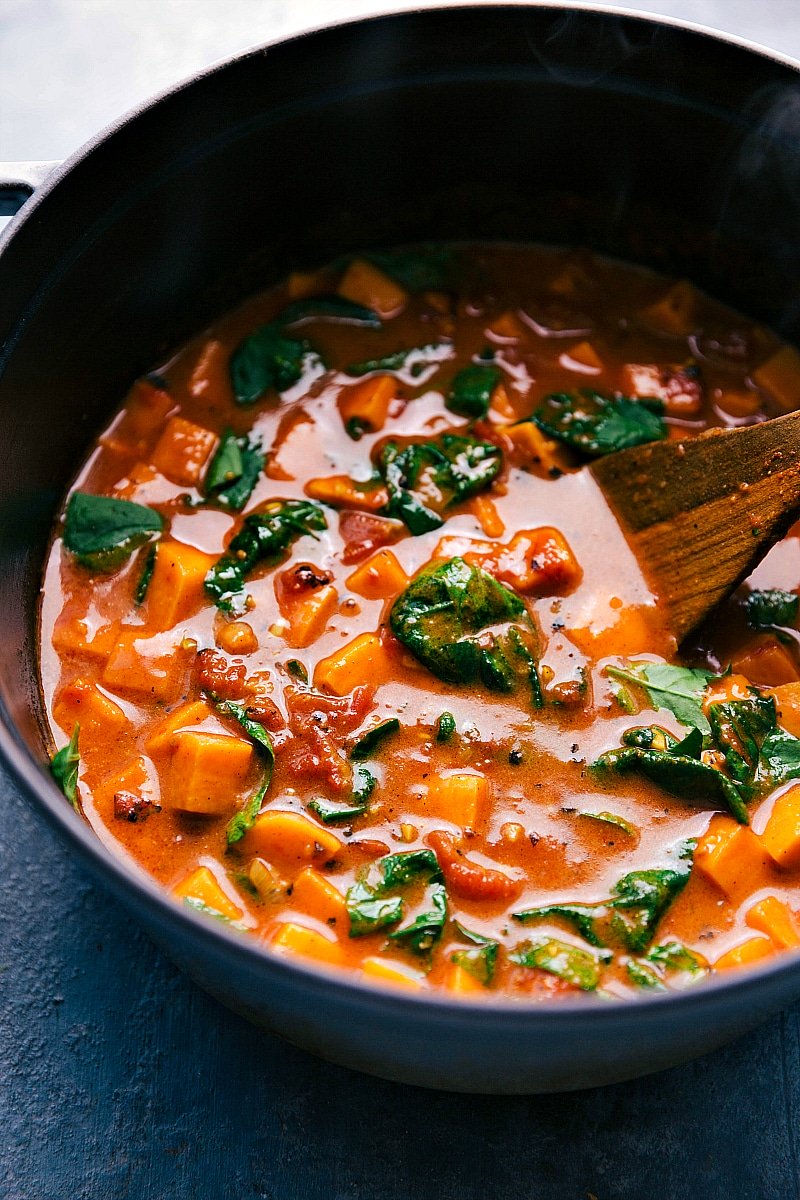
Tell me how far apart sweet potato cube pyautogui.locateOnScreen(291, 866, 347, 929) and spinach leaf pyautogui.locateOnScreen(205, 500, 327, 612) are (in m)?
0.85

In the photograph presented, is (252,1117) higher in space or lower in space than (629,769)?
lower

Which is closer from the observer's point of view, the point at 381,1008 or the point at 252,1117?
the point at 381,1008

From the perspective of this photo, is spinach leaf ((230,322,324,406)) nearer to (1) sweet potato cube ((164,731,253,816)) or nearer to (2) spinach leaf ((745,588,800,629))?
(1) sweet potato cube ((164,731,253,816))

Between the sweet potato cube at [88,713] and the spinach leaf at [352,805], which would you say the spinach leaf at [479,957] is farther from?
the sweet potato cube at [88,713]

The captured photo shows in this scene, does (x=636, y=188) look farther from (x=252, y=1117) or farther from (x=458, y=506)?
(x=252, y=1117)

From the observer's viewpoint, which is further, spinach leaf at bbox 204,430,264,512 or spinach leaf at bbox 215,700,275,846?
spinach leaf at bbox 204,430,264,512

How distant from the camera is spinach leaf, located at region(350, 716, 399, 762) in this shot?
321cm

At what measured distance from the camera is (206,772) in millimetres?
3117

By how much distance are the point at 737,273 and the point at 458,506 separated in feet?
4.67

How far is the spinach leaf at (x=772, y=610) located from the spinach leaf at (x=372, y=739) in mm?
1187

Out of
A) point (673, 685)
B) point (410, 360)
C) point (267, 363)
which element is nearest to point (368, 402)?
point (410, 360)

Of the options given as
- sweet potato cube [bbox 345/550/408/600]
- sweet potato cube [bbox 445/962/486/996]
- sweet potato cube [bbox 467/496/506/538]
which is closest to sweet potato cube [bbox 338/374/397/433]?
sweet potato cube [bbox 467/496/506/538]

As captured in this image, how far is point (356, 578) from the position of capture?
351 cm

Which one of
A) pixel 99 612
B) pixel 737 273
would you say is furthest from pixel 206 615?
pixel 737 273
